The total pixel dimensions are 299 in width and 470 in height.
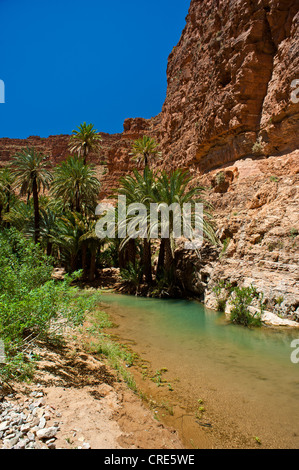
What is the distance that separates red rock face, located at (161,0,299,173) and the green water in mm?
15377

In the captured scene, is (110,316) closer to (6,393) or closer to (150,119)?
(6,393)

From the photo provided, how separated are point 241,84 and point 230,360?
2217 centimetres

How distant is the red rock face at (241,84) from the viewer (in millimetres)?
18703

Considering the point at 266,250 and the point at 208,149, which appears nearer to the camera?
the point at 266,250

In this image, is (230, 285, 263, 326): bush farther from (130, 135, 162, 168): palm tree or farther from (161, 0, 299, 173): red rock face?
(130, 135, 162, 168): palm tree

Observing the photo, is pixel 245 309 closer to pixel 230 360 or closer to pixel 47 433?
pixel 230 360

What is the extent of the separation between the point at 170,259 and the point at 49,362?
11033 millimetres

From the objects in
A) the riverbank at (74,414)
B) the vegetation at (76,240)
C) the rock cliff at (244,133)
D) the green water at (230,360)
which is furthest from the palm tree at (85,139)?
the riverbank at (74,414)

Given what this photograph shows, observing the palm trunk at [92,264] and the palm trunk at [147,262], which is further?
the palm trunk at [92,264]

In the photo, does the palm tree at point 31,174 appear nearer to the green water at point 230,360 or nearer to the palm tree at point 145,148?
the palm tree at point 145,148

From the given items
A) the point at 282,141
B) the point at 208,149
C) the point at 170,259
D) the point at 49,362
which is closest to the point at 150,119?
the point at 208,149

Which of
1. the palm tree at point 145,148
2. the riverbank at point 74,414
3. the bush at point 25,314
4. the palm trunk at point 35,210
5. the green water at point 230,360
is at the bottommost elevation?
the green water at point 230,360

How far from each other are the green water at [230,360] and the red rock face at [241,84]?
15.4m
